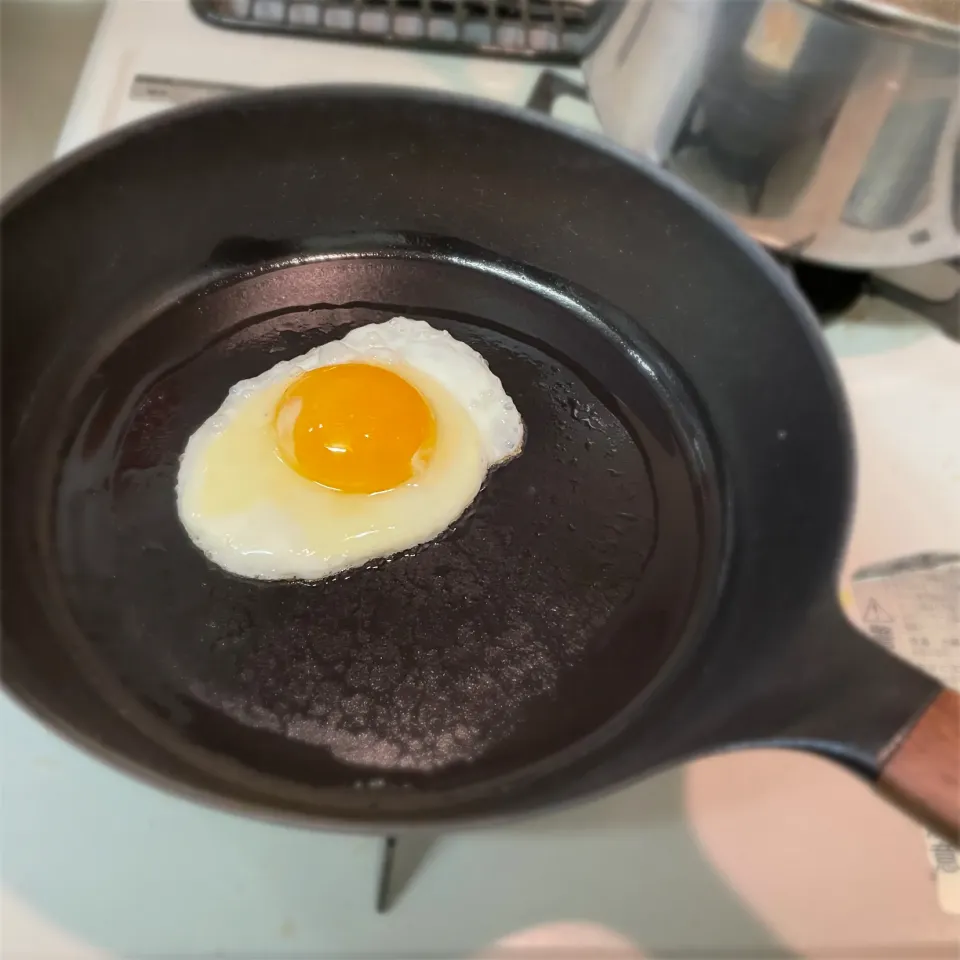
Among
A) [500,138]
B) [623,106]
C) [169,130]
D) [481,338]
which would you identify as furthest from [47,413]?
[623,106]

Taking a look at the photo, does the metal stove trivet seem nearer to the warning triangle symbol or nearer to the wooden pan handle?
the warning triangle symbol

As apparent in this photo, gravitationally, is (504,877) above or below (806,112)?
below

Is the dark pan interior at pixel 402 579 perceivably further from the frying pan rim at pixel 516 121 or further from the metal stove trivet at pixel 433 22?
the metal stove trivet at pixel 433 22

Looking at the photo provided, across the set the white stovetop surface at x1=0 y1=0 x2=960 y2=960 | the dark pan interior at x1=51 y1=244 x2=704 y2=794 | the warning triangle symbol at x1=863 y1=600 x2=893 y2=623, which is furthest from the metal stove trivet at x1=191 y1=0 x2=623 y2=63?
the white stovetop surface at x1=0 y1=0 x2=960 y2=960

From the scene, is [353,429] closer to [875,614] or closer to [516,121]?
[516,121]

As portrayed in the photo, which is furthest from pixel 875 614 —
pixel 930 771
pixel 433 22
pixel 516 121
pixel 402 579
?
pixel 433 22

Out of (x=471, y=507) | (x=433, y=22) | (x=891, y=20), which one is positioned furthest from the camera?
(x=433, y=22)

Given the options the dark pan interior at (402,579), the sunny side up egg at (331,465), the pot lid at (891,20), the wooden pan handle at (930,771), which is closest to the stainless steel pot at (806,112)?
Result: the pot lid at (891,20)

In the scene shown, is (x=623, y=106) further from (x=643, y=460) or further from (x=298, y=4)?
(x=298, y=4)
